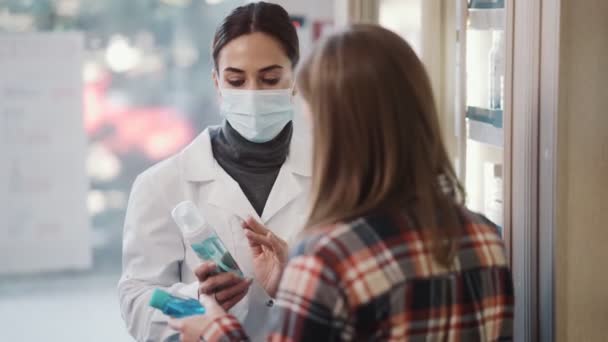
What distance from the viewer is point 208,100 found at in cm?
425

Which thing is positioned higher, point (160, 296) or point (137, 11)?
point (137, 11)

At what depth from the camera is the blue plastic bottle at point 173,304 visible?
1329mm

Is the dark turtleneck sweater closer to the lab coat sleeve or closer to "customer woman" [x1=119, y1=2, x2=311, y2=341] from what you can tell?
"customer woman" [x1=119, y1=2, x2=311, y2=341]

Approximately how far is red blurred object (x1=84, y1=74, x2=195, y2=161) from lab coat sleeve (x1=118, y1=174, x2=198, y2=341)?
242cm

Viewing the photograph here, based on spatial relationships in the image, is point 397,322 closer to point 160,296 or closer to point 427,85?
point 427,85

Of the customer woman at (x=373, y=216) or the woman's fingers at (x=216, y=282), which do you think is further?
the woman's fingers at (x=216, y=282)

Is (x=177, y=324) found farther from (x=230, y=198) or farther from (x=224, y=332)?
(x=230, y=198)

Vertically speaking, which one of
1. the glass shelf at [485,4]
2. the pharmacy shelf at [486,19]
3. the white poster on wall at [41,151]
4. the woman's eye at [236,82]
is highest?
the glass shelf at [485,4]

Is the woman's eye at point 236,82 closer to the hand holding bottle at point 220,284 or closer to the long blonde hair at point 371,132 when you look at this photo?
the hand holding bottle at point 220,284

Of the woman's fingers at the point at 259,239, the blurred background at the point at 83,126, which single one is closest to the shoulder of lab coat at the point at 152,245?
the woman's fingers at the point at 259,239

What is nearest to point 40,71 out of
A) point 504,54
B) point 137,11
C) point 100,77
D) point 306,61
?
point 100,77

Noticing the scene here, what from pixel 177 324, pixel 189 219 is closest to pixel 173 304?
pixel 177 324

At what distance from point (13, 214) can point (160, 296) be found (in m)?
3.01

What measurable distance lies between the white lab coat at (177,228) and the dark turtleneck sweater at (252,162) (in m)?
0.02
